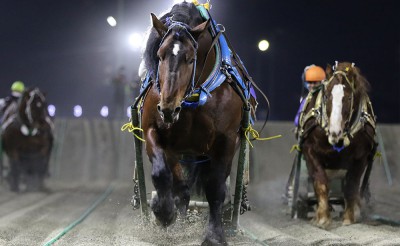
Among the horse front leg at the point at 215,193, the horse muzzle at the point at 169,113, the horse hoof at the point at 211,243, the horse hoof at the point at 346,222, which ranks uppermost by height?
the horse muzzle at the point at 169,113

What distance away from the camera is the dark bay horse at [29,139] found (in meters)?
12.6

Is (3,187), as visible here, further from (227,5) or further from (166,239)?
(227,5)

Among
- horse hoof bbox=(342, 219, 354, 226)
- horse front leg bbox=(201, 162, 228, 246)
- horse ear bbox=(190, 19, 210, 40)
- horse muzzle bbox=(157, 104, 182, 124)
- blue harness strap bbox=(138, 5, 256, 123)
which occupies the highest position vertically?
horse ear bbox=(190, 19, 210, 40)

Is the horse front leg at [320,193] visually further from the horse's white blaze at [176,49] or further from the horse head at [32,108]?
the horse head at [32,108]

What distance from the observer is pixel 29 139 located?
12656 millimetres

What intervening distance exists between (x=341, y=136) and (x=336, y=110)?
0.33m

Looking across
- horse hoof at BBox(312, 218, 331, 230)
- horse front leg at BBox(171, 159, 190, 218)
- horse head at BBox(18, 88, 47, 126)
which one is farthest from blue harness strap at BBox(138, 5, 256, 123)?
horse head at BBox(18, 88, 47, 126)

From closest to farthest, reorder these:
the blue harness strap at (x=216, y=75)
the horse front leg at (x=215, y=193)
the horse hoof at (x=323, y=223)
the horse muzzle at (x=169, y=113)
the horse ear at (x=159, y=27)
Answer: the horse muzzle at (x=169, y=113)
the horse ear at (x=159, y=27)
the blue harness strap at (x=216, y=75)
the horse front leg at (x=215, y=193)
the horse hoof at (x=323, y=223)

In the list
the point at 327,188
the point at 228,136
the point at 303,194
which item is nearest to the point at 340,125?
the point at 327,188

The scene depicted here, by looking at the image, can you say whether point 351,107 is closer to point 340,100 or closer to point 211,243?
point 340,100

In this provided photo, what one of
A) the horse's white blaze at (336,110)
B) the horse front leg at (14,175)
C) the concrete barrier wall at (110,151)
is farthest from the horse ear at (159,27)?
the concrete barrier wall at (110,151)

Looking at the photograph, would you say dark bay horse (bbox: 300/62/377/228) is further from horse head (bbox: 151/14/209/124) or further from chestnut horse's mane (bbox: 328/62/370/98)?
horse head (bbox: 151/14/209/124)

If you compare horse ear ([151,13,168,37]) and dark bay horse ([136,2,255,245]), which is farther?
horse ear ([151,13,168,37])

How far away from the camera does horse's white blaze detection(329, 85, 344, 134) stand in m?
7.51
